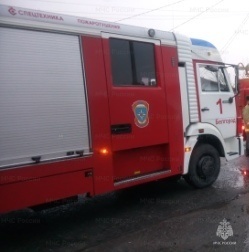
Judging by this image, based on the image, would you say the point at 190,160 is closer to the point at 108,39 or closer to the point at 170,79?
the point at 170,79

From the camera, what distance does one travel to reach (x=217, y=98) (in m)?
7.34

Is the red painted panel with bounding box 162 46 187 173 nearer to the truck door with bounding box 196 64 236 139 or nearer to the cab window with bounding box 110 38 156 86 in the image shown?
the cab window with bounding box 110 38 156 86

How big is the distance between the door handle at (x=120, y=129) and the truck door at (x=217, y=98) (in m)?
1.86

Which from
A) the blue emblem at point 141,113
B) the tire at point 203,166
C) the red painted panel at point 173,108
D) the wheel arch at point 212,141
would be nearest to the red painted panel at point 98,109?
the blue emblem at point 141,113

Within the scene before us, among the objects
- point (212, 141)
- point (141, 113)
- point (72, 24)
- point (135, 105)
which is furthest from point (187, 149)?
point (72, 24)

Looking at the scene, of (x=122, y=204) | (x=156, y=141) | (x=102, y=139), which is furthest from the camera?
(x=122, y=204)

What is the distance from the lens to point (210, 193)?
6961 millimetres

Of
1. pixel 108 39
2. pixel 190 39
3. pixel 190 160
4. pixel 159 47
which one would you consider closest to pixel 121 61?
pixel 108 39

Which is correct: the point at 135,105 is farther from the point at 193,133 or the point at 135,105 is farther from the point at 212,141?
the point at 212,141

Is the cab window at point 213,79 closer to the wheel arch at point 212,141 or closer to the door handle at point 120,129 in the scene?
the wheel arch at point 212,141

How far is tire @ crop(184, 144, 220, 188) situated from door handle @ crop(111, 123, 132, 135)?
69.4 inches

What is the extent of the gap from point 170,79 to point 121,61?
1093 millimetres

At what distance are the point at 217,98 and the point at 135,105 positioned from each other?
2225 mm

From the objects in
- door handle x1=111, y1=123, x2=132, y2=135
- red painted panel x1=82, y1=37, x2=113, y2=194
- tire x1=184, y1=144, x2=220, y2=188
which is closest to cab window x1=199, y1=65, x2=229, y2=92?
tire x1=184, y1=144, x2=220, y2=188
